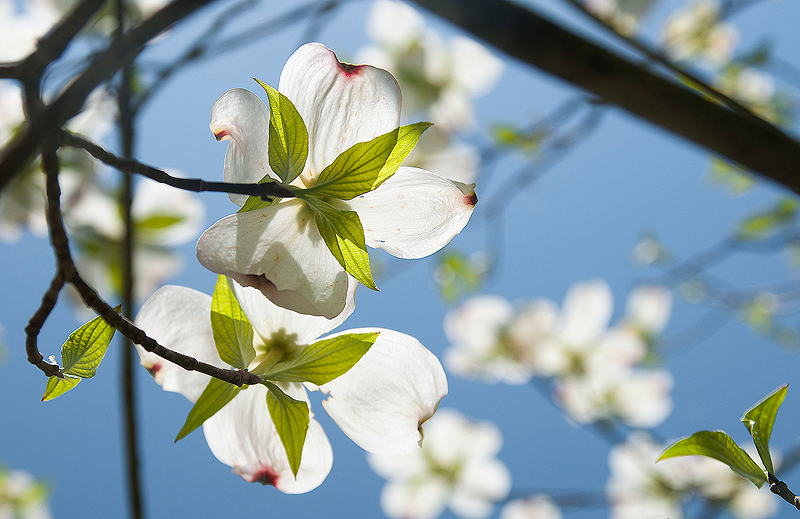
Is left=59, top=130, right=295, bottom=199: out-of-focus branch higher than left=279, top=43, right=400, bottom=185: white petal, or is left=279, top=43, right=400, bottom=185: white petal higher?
left=279, top=43, right=400, bottom=185: white petal

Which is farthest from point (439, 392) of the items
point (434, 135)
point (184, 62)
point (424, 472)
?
point (424, 472)

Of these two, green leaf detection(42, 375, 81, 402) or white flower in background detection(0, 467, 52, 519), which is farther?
white flower in background detection(0, 467, 52, 519)

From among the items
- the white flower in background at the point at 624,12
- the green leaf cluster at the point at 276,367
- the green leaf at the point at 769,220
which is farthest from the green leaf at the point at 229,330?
the green leaf at the point at 769,220

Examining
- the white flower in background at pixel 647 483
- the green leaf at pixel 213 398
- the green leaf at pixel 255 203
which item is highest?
the white flower in background at pixel 647 483

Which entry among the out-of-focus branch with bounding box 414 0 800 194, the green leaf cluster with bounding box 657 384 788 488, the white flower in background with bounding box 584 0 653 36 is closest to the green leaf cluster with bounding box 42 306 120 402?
the green leaf cluster with bounding box 657 384 788 488

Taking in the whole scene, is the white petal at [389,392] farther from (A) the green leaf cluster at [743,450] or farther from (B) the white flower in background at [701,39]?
(B) the white flower in background at [701,39]

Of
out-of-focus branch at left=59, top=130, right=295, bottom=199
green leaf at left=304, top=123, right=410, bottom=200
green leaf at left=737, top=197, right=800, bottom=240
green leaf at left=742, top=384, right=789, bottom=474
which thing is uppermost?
green leaf at left=737, top=197, right=800, bottom=240

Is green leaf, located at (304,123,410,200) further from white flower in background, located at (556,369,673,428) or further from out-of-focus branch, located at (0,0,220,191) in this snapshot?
white flower in background, located at (556,369,673,428)
